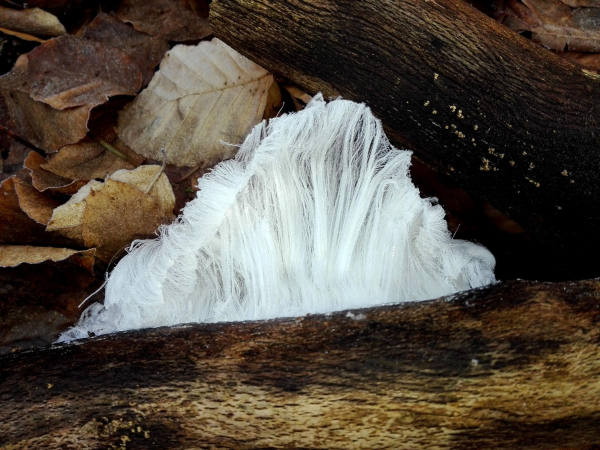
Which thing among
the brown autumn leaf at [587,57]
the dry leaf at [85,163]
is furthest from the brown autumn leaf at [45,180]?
the brown autumn leaf at [587,57]

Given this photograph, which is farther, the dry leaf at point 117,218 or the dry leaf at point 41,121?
the dry leaf at point 41,121

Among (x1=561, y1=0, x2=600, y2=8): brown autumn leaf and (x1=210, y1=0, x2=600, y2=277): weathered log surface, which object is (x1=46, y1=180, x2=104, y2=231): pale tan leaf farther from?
(x1=561, y1=0, x2=600, y2=8): brown autumn leaf

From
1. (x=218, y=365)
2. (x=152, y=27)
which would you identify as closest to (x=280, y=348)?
(x=218, y=365)

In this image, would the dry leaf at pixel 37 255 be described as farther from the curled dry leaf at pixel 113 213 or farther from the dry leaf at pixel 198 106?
the dry leaf at pixel 198 106

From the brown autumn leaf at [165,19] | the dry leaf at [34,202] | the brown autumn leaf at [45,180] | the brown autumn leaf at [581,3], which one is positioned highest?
the brown autumn leaf at [581,3]

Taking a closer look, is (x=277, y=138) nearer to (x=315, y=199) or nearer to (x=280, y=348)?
(x=315, y=199)

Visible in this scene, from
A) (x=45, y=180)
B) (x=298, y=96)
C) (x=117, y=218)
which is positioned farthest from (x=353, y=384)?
(x=45, y=180)

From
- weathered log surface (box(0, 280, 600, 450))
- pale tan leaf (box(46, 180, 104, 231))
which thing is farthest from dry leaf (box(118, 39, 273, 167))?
weathered log surface (box(0, 280, 600, 450))
